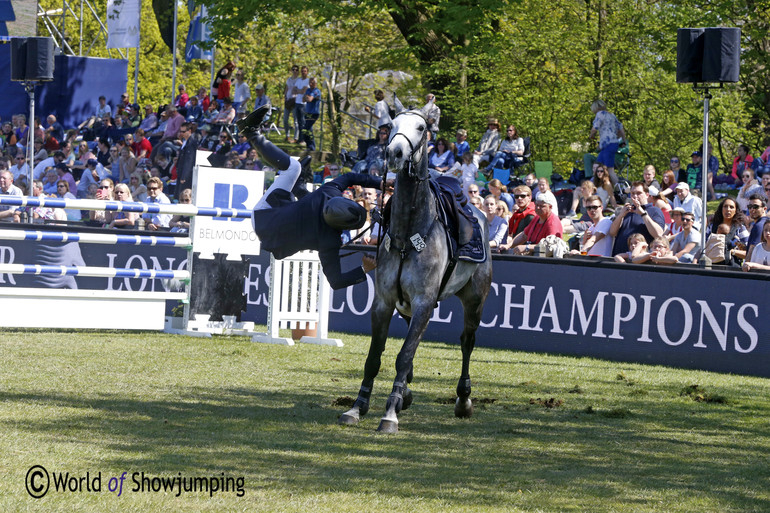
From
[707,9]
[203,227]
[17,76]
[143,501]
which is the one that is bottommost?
[143,501]

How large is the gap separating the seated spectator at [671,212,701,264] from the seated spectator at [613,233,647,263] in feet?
2.44

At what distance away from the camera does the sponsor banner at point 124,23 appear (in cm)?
4038

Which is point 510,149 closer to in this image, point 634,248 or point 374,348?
point 634,248

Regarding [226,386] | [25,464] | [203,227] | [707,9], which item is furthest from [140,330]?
[707,9]

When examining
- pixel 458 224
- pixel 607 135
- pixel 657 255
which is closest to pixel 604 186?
pixel 607 135

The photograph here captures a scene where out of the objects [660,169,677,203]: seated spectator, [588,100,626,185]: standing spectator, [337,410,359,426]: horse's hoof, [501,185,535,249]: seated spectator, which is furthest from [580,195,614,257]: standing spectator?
[337,410,359,426]: horse's hoof

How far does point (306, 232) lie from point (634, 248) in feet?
18.3

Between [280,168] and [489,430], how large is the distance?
15.0ft

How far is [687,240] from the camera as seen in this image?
15.8 metres

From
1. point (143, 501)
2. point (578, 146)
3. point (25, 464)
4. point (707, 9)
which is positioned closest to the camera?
point (143, 501)

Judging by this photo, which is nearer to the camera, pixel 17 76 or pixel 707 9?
pixel 17 76

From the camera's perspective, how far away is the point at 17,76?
22.5 meters

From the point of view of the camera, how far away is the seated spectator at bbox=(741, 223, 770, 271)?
45.0 ft

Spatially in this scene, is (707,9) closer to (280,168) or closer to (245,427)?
(280,168)
